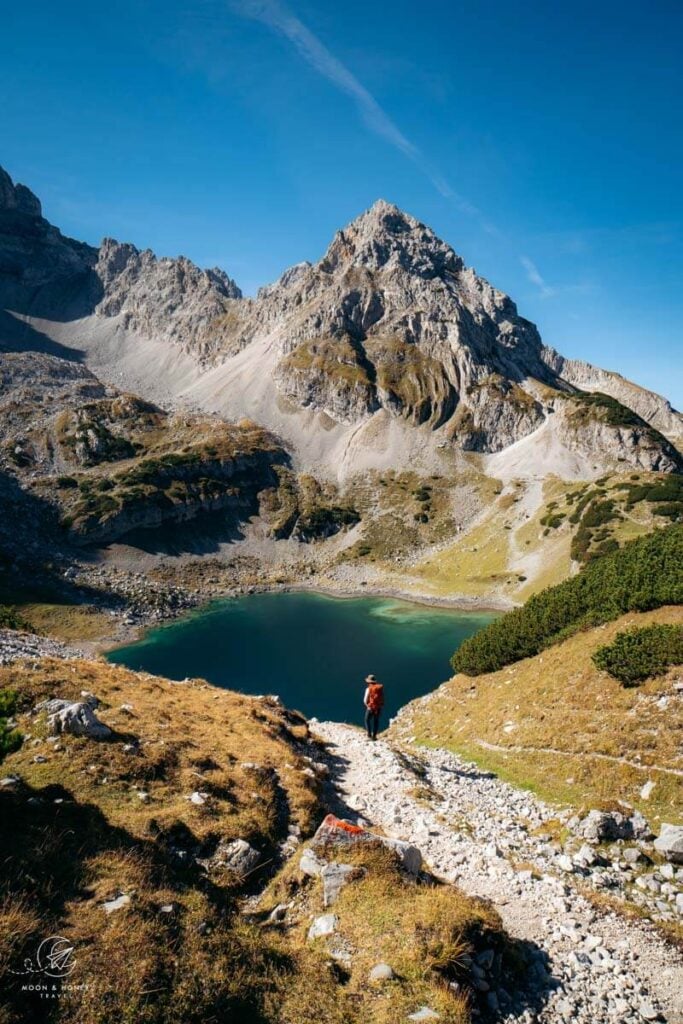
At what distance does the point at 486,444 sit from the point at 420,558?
225 ft

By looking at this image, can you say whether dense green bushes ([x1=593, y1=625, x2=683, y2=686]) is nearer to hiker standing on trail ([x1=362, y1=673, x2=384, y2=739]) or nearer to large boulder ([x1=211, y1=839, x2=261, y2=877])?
hiker standing on trail ([x1=362, y1=673, x2=384, y2=739])

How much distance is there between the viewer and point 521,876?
12.3 meters

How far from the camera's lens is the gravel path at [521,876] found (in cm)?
852

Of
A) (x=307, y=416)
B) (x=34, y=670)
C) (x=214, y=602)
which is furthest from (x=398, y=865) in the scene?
(x=307, y=416)

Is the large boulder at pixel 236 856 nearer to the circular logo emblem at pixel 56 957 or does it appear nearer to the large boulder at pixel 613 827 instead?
the circular logo emblem at pixel 56 957

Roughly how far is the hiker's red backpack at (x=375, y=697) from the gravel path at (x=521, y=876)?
1.76 m

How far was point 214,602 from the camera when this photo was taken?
101438 millimetres

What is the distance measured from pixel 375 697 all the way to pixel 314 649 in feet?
160

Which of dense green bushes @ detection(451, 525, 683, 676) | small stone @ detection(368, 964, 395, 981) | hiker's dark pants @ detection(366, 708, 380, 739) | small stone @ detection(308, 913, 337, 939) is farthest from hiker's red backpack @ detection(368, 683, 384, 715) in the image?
small stone @ detection(368, 964, 395, 981)

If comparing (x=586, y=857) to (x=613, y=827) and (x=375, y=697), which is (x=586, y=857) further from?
(x=375, y=697)

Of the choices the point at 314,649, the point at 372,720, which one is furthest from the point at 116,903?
the point at 314,649

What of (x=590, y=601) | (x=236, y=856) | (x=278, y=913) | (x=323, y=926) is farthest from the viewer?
(x=590, y=601)

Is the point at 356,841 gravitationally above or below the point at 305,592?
above

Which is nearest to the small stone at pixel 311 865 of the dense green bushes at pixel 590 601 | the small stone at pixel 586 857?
the small stone at pixel 586 857
